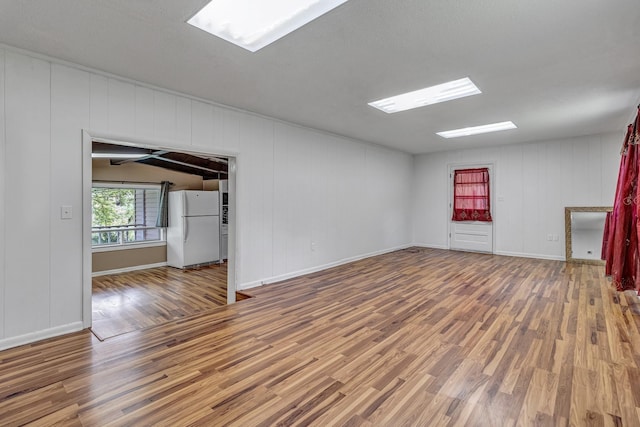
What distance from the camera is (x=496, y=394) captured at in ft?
6.50

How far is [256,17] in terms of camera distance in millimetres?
2230

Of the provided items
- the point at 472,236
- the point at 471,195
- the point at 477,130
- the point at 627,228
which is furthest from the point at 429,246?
the point at 627,228

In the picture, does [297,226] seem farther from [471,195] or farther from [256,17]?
[471,195]

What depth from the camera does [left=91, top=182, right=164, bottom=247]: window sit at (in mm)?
6542

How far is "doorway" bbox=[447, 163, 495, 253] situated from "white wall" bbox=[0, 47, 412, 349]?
3507mm

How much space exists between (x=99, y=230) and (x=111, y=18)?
5.41 meters

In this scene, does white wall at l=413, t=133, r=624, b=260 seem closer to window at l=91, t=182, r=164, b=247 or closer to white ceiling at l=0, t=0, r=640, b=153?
white ceiling at l=0, t=0, r=640, b=153

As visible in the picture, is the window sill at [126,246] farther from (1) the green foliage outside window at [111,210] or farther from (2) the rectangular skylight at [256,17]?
(2) the rectangular skylight at [256,17]

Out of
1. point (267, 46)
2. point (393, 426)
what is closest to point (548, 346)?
point (393, 426)

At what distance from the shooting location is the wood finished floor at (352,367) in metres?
1.82

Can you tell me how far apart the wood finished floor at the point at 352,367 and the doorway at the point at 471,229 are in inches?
135

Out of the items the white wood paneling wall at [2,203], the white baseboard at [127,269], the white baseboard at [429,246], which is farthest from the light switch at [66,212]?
the white baseboard at [429,246]

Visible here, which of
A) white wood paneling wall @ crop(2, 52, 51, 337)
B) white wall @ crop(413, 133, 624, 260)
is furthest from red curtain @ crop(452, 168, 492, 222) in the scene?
white wood paneling wall @ crop(2, 52, 51, 337)

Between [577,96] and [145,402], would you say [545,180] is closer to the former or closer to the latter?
[577,96]
